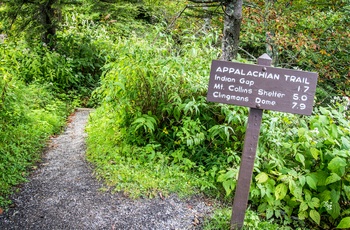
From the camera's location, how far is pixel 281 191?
332cm

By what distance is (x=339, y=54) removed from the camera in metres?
7.84

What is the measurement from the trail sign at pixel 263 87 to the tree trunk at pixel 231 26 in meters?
2.68

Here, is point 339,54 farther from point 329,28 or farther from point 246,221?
point 246,221

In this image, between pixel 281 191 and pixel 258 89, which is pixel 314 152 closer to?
pixel 281 191

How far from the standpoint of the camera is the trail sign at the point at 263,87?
2.73 metres

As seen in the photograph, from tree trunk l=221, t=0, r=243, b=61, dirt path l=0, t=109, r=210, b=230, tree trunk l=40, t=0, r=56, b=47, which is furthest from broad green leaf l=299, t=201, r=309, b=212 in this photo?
tree trunk l=40, t=0, r=56, b=47

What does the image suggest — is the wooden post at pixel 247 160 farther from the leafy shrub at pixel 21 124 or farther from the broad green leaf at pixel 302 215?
the leafy shrub at pixel 21 124

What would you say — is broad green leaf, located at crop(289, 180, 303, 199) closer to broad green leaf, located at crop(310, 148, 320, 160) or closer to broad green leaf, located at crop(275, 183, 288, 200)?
broad green leaf, located at crop(275, 183, 288, 200)

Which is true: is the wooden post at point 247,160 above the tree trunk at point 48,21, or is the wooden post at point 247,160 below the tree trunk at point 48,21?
below

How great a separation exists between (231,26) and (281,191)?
3.28 m

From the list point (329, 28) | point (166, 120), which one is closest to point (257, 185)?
point (166, 120)

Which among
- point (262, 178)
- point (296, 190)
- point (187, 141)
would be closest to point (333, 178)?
point (296, 190)

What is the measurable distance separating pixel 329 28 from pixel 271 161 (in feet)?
18.7

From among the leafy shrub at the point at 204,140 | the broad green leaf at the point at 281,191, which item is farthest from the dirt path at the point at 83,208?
the broad green leaf at the point at 281,191
